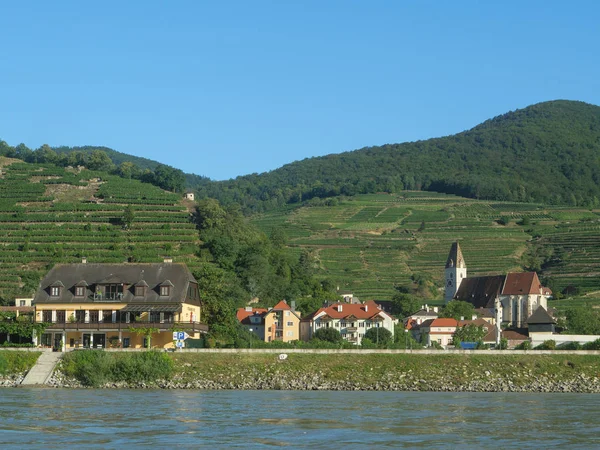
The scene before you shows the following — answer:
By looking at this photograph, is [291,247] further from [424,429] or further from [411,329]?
[424,429]

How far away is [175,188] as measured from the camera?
13188cm

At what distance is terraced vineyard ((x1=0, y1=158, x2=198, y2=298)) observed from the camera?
95.8 m

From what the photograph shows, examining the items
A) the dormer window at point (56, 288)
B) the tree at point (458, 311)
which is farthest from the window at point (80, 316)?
the tree at point (458, 311)

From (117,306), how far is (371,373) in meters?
18.2

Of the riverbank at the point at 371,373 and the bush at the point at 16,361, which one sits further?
the bush at the point at 16,361

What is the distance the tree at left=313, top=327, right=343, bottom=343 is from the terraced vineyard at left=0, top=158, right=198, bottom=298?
16.9 metres

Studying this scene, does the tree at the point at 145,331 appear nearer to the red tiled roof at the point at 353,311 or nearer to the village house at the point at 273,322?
the village house at the point at 273,322

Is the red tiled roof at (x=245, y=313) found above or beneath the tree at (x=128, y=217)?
beneath

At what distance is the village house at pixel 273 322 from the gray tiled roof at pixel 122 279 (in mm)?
21812

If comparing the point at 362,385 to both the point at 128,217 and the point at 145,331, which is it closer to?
the point at 145,331

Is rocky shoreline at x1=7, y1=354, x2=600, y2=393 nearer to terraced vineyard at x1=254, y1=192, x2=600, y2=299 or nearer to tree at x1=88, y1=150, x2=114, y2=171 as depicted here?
terraced vineyard at x1=254, y1=192, x2=600, y2=299

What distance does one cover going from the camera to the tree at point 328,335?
8442 cm

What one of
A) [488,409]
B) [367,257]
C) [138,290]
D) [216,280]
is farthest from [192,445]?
[367,257]

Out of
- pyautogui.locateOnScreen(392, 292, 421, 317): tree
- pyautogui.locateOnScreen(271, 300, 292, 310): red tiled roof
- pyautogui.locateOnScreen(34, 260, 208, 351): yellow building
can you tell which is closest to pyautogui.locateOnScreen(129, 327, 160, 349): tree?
pyautogui.locateOnScreen(34, 260, 208, 351): yellow building
